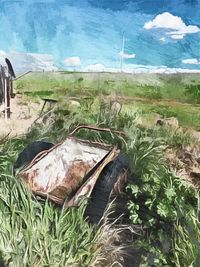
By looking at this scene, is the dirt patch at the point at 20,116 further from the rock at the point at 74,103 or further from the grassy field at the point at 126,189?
the rock at the point at 74,103

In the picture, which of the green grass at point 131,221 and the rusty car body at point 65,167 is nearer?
the green grass at point 131,221

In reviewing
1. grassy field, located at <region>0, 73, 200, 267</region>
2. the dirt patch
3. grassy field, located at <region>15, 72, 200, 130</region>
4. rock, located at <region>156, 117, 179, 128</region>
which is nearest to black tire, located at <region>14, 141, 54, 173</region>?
grassy field, located at <region>0, 73, 200, 267</region>

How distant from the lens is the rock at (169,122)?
4.04 metres

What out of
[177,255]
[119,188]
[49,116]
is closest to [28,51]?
[49,116]

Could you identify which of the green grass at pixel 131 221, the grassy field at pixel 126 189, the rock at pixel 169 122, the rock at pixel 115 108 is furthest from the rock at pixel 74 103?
the rock at pixel 169 122

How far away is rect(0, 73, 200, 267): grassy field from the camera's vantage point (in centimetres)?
350

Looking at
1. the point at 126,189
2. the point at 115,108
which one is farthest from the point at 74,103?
the point at 126,189

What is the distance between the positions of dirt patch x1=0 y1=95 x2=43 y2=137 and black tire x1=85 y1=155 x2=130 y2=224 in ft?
2.51

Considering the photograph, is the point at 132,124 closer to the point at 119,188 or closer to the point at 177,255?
the point at 119,188

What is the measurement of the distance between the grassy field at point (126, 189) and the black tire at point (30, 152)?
78 millimetres

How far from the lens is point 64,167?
13.0ft

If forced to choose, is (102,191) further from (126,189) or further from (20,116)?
(20,116)

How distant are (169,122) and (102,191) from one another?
71cm

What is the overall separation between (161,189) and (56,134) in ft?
2.73
